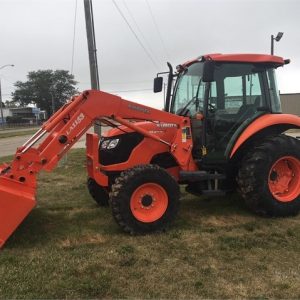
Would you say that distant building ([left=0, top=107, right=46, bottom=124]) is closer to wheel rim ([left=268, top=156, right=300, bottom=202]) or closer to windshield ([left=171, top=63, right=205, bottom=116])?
windshield ([left=171, top=63, right=205, bottom=116])

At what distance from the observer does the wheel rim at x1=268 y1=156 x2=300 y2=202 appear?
655 centimetres

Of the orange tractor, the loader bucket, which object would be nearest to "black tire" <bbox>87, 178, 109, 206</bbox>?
the orange tractor

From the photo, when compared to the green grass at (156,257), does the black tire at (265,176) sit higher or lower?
higher

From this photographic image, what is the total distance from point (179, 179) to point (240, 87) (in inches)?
65.1

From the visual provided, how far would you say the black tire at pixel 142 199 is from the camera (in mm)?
5586

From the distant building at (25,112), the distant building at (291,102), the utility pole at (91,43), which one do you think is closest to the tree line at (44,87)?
the distant building at (25,112)

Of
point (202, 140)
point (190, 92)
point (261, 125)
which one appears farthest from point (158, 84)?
point (261, 125)

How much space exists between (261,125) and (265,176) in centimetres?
74

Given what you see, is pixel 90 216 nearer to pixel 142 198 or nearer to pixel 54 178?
pixel 142 198

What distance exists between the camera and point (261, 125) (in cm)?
628

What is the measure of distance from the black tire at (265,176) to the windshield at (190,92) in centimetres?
108

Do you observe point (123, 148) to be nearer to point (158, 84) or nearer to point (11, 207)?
point (158, 84)

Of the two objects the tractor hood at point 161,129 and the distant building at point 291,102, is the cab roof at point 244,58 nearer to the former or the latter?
the tractor hood at point 161,129

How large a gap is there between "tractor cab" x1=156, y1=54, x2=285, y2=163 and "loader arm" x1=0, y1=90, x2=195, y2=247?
0.25 m
